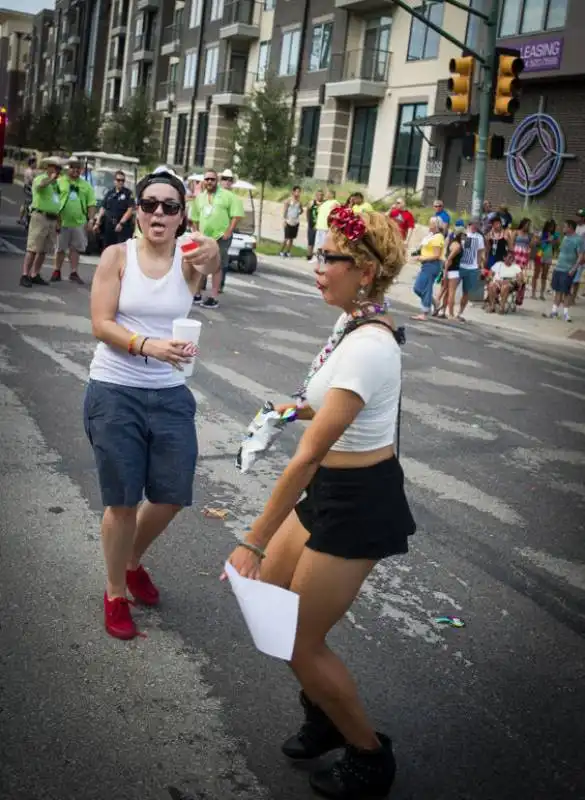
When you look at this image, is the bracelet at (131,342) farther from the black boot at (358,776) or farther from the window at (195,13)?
the window at (195,13)

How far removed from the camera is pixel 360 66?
36750 millimetres

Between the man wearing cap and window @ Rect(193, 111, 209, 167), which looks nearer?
the man wearing cap

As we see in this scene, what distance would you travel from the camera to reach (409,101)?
34469 mm

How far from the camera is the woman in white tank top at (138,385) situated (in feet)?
12.3

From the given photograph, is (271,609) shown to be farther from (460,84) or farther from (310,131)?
(310,131)

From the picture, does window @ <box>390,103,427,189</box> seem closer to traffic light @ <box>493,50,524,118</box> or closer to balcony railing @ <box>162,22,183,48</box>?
traffic light @ <box>493,50,524,118</box>

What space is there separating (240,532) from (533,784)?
243 centimetres

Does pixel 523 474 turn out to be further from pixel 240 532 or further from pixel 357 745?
pixel 357 745

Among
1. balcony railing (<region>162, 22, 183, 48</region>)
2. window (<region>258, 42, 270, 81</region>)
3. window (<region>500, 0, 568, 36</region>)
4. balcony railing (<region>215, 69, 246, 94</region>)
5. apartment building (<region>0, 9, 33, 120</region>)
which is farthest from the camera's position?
apartment building (<region>0, 9, 33, 120</region>)

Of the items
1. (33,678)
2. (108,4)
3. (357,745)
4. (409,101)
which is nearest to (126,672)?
(33,678)

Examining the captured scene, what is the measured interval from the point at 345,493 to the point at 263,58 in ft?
155

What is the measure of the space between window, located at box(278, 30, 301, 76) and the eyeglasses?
4217 cm

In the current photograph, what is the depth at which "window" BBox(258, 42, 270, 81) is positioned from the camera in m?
45.9

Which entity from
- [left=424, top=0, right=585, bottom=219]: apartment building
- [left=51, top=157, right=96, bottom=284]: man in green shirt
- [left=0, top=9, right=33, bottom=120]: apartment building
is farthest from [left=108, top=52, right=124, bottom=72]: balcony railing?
[left=51, top=157, right=96, bottom=284]: man in green shirt
